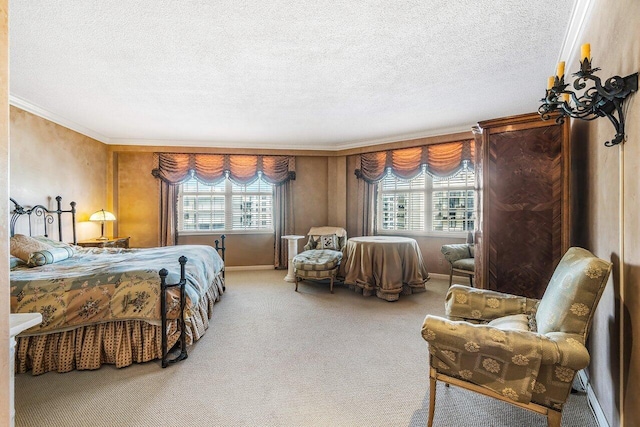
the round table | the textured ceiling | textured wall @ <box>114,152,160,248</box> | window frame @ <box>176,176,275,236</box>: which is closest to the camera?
the textured ceiling

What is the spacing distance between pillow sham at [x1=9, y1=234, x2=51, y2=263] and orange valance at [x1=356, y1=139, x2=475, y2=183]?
15.6 ft

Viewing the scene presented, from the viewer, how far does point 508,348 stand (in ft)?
4.49

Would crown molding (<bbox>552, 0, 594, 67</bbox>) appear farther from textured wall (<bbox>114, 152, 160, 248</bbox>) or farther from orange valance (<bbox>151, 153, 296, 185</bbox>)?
textured wall (<bbox>114, 152, 160, 248</bbox>)

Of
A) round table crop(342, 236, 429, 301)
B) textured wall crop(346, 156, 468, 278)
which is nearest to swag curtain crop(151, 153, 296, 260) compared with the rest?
textured wall crop(346, 156, 468, 278)

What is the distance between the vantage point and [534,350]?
1.33 metres

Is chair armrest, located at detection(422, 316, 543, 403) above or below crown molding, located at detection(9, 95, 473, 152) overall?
below

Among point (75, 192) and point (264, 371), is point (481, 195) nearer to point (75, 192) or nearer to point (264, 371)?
point (264, 371)

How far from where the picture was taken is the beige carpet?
5.71ft

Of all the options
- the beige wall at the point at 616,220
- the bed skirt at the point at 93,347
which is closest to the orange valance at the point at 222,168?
the bed skirt at the point at 93,347

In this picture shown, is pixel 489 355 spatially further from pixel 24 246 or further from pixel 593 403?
pixel 24 246

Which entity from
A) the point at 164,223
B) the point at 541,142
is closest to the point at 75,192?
the point at 164,223

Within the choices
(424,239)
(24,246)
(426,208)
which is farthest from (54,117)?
(424,239)

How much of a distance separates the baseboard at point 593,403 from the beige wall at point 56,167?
5.66m

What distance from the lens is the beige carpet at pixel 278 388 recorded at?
5.71 feet
